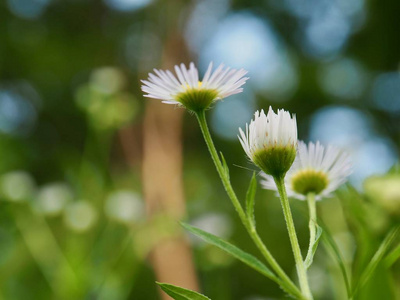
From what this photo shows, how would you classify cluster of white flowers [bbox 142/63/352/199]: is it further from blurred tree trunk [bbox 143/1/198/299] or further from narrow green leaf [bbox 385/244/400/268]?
blurred tree trunk [bbox 143/1/198/299]

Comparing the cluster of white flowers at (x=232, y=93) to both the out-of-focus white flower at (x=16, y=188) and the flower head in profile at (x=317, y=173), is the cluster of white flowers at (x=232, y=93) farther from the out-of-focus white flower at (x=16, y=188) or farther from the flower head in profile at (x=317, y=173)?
the out-of-focus white flower at (x=16, y=188)

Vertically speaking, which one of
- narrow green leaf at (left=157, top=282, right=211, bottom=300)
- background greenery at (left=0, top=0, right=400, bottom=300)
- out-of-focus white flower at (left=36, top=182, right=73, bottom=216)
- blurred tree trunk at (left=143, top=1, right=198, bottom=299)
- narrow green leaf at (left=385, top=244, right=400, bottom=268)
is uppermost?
background greenery at (left=0, top=0, right=400, bottom=300)

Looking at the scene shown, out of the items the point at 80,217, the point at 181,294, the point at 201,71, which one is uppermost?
the point at 201,71

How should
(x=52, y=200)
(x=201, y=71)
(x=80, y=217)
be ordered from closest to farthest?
(x=80, y=217)
(x=52, y=200)
(x=201, y=71)

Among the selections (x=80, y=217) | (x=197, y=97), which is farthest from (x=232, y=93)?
(x=80, y=217)

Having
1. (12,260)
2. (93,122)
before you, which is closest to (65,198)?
(93,122)

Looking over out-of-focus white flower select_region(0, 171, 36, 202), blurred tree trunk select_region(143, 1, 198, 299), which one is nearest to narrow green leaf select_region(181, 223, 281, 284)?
out-of-focus white flower select_region(0, 171, 36, 202)

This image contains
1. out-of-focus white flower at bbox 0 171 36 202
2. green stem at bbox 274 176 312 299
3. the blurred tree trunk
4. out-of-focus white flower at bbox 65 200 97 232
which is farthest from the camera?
the blurred tree trunk

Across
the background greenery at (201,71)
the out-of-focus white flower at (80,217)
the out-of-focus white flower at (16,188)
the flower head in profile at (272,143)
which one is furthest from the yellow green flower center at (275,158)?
the background greenery at (201,71)

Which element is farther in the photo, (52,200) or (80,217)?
(52,200)

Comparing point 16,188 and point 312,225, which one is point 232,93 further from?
point 16,188
